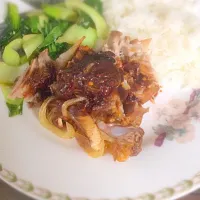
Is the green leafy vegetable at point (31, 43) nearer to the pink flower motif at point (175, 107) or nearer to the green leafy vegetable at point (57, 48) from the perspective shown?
the green leafy vegetable at point (57, 48)

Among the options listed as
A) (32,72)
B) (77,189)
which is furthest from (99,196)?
(32,72)

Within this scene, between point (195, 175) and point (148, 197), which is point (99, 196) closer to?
point (148, 197)

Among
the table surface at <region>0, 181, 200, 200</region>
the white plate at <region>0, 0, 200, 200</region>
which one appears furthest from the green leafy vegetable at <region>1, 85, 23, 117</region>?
the table surface at <region>0, 181, 200, 200</region>

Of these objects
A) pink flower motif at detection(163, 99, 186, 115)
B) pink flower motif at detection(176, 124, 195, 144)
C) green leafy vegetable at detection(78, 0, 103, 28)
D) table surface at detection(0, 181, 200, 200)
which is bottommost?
table surface at detection(0, 181, 200, 200)

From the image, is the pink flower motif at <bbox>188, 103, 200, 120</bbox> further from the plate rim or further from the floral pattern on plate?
the plate rim

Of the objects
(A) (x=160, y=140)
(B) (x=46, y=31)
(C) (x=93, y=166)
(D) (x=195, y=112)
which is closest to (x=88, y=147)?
(C) (x=93, y=166)

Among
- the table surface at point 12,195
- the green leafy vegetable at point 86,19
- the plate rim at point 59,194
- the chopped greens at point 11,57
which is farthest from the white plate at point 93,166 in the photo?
the green leafy vegetable at point 86,19

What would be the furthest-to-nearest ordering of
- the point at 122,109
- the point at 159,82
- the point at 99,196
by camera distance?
the point at 159,82
the point at 122,109
the point at 99,196
